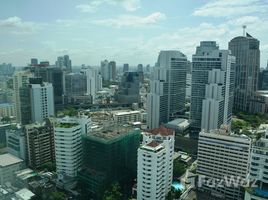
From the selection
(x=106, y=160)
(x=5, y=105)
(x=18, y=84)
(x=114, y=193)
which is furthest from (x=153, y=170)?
(x=18, y=84)

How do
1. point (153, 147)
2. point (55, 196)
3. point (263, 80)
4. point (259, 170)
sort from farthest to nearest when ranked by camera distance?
point (263, 80)
point (55, 196)
point (153, 147)
point (259, 170)

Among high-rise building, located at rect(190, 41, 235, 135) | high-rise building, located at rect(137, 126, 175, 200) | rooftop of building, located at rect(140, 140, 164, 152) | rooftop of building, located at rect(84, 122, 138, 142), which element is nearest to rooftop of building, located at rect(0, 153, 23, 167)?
rooftop of building, located at rect(84, 122, 138, 142)

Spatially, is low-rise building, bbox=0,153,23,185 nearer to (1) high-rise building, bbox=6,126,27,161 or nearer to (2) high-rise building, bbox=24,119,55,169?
(2) high-rise building, bbox=24,119,55,169

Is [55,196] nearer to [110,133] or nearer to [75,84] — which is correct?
[110,133]

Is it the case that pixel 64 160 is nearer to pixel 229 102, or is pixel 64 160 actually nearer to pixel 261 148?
pixel 261 148

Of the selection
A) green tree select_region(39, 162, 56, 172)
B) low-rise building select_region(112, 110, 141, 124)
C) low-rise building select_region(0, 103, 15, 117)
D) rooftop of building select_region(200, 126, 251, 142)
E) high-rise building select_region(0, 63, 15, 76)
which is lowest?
green tree select_region(39, 162, 56, 172)

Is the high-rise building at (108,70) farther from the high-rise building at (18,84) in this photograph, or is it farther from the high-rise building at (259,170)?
the high-rise building at (259,170)
